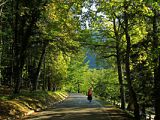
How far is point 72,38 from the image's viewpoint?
35906 mm

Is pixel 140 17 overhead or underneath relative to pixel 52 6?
underneath

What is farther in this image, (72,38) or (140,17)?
(72,38)

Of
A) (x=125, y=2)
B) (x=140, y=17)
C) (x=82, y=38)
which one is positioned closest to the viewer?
(x=125, y=2)

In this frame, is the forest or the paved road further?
the paved road

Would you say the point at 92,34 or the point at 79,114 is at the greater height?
the point at 92,34

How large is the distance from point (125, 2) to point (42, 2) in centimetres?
1166

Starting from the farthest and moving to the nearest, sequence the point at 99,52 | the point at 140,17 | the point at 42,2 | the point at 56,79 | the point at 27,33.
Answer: the point at 56,79 < the point at 99,52 < the point at 27,33 < the point at 42,2 < the point at 140,17

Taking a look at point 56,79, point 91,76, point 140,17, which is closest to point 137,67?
point 140,17

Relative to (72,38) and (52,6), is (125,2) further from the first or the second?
(72,38)

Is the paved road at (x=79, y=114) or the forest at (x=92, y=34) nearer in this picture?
the forest at (x=92, y=34)

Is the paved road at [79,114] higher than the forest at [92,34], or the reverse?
the forest at [92,34]

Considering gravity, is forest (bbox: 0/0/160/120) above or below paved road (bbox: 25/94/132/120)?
above

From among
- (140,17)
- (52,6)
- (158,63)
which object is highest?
(52,6)

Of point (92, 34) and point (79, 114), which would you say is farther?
point (92, 34)
